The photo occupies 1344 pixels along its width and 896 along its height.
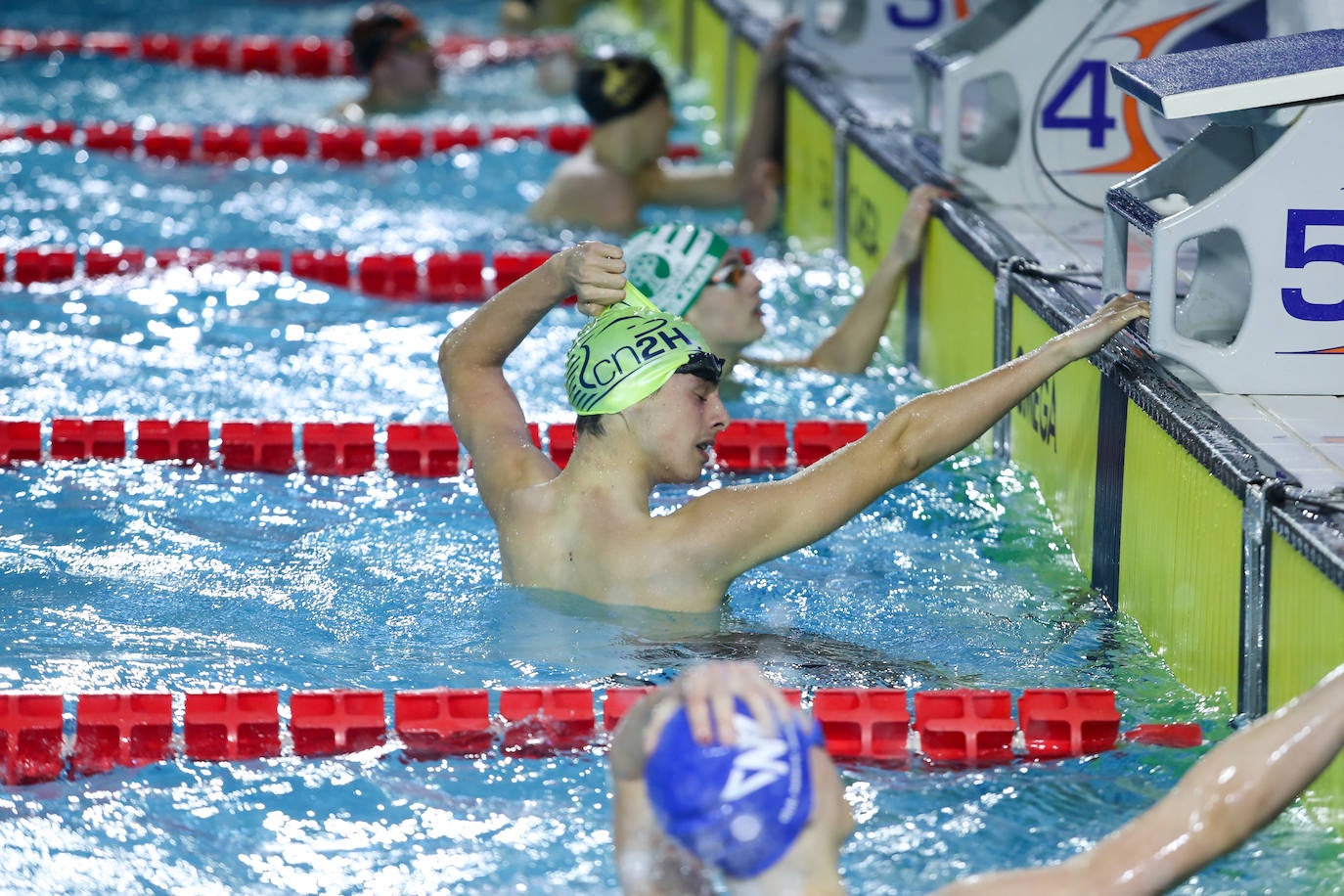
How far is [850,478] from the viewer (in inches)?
119

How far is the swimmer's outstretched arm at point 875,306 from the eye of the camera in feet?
16.1

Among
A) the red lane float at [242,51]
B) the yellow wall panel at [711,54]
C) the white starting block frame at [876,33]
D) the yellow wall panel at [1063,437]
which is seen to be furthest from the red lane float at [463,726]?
the red lane float at [242,51]

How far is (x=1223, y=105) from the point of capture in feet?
10.4

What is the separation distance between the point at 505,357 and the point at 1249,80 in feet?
4.48

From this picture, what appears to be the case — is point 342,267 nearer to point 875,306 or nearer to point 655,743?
point 875,306

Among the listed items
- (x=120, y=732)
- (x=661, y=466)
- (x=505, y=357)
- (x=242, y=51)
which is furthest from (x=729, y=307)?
(x=242, y=51)

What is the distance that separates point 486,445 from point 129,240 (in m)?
3.77

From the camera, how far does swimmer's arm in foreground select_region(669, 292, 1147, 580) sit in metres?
3.02

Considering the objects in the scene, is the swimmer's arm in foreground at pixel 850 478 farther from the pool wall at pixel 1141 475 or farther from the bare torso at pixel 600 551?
the pool wall at pixel 1141 475

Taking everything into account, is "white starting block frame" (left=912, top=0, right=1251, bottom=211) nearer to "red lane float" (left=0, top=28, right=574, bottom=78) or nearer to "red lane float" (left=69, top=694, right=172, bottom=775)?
"red lane float" (left=69, top=694, right=172, bottom=775)

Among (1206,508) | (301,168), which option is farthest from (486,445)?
(301,168)

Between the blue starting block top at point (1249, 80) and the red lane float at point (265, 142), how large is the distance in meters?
4.72

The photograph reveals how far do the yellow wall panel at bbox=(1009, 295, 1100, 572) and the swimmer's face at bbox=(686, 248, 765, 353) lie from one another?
0.66 m

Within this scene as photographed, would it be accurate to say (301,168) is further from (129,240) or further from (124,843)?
(124,843)
